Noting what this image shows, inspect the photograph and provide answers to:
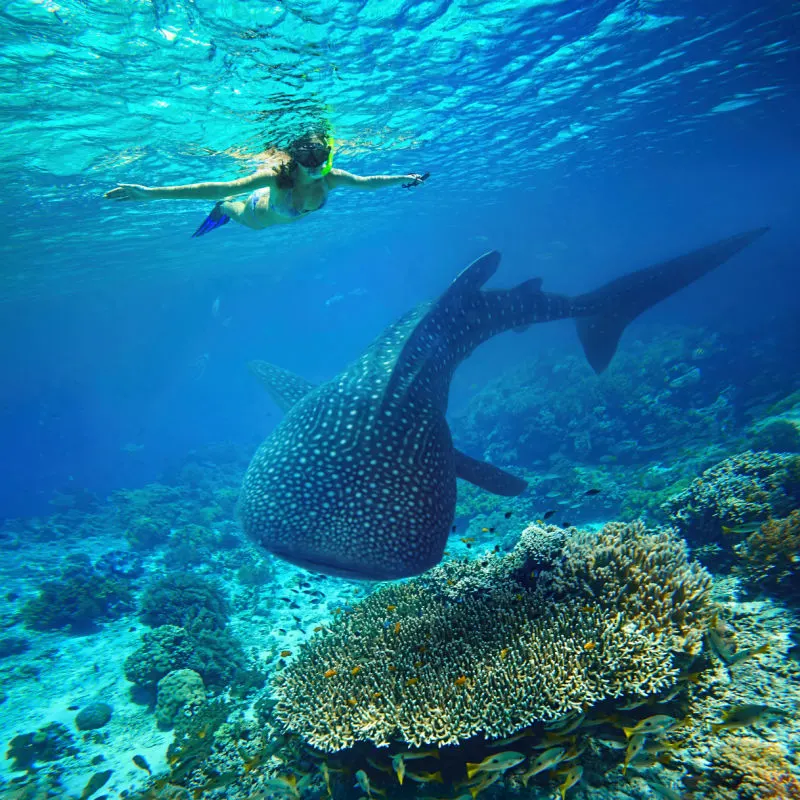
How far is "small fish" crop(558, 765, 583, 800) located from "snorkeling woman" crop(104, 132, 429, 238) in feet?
13.6

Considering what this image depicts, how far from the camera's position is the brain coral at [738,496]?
6.30 meters

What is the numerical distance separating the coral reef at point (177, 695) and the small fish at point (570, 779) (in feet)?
21.5

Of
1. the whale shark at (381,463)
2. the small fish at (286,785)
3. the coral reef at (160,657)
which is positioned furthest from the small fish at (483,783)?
the coral reef at (160,657)

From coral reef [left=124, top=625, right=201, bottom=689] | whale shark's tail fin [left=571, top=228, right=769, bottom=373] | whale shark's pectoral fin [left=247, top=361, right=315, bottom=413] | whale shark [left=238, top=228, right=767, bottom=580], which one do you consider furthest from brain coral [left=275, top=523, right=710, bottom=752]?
coral reef [left=124, top=625, right=201, bottom=689]

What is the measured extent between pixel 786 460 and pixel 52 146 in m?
21.4

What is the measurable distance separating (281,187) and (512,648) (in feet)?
14.0

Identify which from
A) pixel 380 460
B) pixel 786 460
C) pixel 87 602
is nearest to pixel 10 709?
pixel 87 602

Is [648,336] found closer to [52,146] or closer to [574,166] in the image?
[574,166]

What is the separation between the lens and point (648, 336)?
3541 centimetres

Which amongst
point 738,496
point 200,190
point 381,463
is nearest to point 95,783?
point 381,463

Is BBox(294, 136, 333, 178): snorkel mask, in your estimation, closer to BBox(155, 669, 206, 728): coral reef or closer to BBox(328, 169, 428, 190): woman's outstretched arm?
BBox(328, 169, 428, 190): woman's outstretched arm

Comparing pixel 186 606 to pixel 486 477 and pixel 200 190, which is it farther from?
pixel 200 190

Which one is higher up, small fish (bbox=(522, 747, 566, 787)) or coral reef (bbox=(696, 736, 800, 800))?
coral reef (bbox=(696, 736, 800, 800))

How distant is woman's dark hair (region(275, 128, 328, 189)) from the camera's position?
3088 mm
